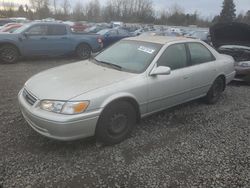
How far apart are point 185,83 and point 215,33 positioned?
443cm

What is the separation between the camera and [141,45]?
4.91m

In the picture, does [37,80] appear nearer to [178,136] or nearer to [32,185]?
[32,185]

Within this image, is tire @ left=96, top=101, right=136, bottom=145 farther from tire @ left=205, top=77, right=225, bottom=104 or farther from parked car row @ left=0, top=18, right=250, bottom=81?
parked car row @ left=0, top=18, right=250, bottom=81

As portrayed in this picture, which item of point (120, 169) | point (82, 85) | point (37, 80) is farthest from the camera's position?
point (37, 80)

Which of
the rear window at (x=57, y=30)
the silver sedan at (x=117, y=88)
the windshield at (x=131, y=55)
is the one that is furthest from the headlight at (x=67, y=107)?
the rear window at (x=57, y=30)

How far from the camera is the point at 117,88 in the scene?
12.8ft

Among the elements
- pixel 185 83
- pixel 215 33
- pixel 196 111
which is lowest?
pixel 196 111

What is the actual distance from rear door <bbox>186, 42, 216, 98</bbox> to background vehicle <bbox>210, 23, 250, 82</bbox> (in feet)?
7.72

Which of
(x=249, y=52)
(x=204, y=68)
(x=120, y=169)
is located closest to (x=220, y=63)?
(x=204, y=68)

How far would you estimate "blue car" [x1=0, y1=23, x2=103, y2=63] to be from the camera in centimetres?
1018

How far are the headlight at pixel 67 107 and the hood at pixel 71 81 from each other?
0.08m

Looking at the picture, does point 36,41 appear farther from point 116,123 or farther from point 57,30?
point 116,123

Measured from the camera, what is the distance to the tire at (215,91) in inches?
235

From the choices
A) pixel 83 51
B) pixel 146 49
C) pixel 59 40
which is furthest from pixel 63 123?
pixel 83 51
